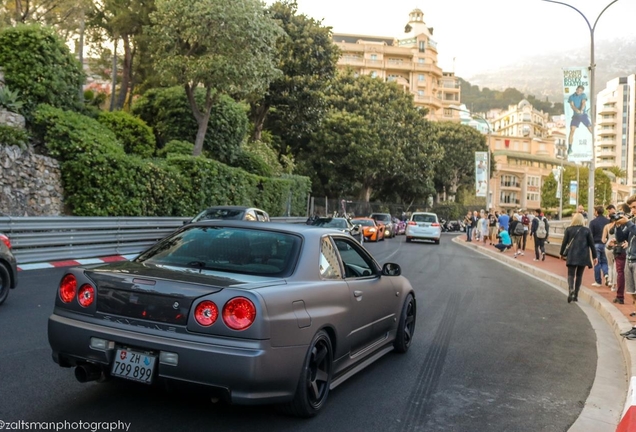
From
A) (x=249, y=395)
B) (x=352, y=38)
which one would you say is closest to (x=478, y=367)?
(x=249, y=395)

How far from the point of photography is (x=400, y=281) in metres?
6.83

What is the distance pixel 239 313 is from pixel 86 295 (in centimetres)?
122

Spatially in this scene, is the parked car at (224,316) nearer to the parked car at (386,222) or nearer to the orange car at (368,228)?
the orange car at (368,228)

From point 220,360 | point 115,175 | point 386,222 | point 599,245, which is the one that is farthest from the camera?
point 386,222

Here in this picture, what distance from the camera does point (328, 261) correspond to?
5230mm

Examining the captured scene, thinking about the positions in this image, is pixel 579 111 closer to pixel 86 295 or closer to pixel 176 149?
pixel 176 149

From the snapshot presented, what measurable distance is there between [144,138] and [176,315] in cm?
2290

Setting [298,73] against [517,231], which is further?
[298,73]

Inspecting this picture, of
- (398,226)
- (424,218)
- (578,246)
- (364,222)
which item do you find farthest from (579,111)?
(398,226)

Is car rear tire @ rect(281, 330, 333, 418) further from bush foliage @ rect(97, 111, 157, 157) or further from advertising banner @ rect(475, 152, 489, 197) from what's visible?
advertising banner @ rect(475, 152, 489, 197)

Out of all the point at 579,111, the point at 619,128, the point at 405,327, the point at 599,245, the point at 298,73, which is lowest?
the point at 405,327

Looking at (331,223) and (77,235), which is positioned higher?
(331,223)

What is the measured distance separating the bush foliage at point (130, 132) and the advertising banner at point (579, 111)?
53.3 feet

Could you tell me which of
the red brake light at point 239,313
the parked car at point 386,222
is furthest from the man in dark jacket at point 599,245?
the parked car at point 386,222
